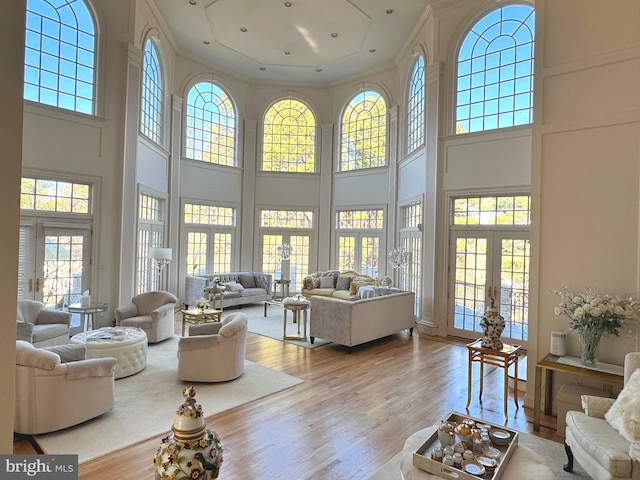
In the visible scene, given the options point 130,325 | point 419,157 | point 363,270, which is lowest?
point 130,325

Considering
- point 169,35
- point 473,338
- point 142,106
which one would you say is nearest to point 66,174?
point 142,106

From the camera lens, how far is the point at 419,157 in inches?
305

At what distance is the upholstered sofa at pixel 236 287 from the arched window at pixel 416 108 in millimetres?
5003

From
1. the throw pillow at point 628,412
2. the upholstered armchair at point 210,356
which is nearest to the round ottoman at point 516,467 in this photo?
the throw pillow at point 628,412

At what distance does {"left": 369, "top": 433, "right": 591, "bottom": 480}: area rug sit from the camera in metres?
2.77

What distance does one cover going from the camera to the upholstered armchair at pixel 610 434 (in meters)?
2.24

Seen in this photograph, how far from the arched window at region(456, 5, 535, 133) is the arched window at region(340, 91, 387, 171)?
122 inches

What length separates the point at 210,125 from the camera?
10.1 metres

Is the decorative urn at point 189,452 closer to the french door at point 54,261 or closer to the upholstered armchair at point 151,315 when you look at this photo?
the upholstered armchair at point 151,315

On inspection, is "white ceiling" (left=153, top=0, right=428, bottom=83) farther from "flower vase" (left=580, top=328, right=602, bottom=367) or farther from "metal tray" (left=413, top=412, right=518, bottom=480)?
"metal tray" (left=413, top=412, right=518, bottom=480)

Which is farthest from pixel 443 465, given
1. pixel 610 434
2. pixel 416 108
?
pixel 416 108

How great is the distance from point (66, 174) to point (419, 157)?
21.3 ft

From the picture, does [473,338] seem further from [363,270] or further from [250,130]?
[250,130]

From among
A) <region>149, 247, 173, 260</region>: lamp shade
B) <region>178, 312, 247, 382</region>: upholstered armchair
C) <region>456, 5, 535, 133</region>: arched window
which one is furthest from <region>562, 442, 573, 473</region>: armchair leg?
<region>149, 247, 173, 260</region>: lamp shade
